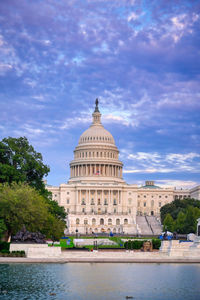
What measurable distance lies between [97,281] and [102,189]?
463ft

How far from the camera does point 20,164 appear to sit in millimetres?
81375

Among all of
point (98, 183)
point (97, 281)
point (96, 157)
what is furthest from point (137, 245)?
point (96, 157)

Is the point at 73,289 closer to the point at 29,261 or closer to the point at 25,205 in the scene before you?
the point at 29,261

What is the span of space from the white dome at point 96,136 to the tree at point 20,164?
350 ft

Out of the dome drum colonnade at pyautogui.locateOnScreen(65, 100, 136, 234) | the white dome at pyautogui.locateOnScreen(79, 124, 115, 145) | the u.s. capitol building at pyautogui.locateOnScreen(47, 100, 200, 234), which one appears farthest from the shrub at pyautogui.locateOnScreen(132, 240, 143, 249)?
the white dome at pyautogui.locateOnScreen(79, 124, 115, 145)

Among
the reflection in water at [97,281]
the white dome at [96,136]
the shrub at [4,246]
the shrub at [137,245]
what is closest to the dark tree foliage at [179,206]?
the white dome at [96,136]

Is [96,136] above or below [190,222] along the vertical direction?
above

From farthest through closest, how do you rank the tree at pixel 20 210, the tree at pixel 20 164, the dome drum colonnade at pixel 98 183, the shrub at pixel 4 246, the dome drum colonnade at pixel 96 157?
the dome drum colonnade at pixel 96 157 < the dome drum colonnade at pixel 98 183 < the tree at pixel 20 164 < the tree at pixel 20 210 < the shrub at pixel 4 246

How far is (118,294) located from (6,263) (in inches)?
689

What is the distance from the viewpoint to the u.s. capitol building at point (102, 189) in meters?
182

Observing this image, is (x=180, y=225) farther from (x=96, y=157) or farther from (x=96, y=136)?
(x=96, y=136)

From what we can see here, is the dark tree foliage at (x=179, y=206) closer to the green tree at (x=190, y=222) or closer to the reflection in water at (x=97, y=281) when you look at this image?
the green tree at (x=190, y=222)

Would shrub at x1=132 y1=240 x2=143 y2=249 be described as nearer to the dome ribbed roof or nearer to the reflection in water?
the reflection in water

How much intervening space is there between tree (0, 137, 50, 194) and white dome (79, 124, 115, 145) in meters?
107
